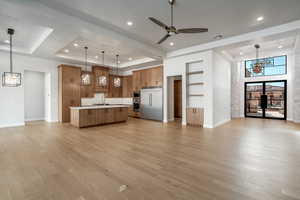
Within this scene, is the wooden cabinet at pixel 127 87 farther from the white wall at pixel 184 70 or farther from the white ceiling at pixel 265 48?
the white ceiling at pixel 265 48

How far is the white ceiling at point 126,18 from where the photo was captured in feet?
9.82

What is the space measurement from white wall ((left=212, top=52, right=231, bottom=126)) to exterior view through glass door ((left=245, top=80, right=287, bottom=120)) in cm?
226

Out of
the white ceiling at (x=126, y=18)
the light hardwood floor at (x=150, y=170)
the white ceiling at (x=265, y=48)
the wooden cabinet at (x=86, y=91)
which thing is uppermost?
the white ceiling at (x=265, y=48)

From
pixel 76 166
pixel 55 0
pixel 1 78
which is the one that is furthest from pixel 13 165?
pixel 1 78

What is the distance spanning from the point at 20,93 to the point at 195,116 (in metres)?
7.57

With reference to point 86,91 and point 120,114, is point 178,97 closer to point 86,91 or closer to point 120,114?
point 120,114

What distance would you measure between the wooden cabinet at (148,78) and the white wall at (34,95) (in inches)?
199

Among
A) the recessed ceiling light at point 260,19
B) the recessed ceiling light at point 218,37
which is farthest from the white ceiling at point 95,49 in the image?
the recessed ceiling light at point 260,19

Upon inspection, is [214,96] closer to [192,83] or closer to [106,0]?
[192,83]

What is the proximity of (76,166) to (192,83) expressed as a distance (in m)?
5.18

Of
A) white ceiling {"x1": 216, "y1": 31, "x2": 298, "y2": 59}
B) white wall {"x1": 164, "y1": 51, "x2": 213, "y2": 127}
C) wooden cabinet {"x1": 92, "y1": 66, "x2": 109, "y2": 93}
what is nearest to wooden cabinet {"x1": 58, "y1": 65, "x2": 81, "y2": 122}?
wooden cabinet {"x1": 92, "y1": 66, "x2": 109, "y2": 93}

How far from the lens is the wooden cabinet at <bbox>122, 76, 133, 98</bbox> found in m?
9.06

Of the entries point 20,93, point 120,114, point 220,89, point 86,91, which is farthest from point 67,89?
point 220,89

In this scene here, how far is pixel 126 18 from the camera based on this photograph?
359 centimetres
